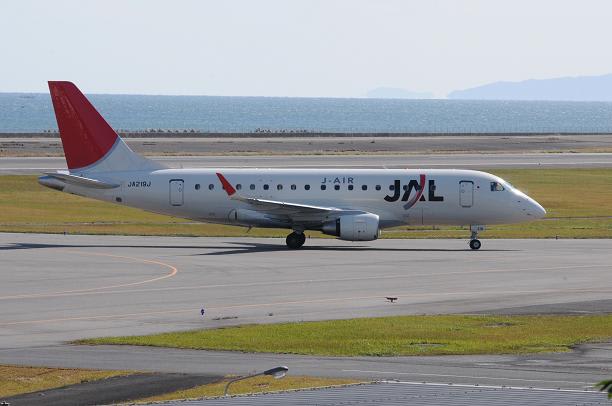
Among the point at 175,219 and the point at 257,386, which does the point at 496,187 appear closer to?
the point at 175,219

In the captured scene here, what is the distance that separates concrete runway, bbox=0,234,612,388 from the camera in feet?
102

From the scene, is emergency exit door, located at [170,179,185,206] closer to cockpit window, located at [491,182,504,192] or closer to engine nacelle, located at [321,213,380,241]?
engine nacelle, located at [321,213,380,241]

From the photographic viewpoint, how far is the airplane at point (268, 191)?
6000cm

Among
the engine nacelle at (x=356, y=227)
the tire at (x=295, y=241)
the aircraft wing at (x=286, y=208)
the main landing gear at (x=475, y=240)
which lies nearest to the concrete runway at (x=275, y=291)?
the tire at (x=295, y=241)

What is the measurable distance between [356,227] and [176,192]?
31.3 ft

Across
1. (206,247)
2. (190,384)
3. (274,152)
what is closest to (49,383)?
(190,384)

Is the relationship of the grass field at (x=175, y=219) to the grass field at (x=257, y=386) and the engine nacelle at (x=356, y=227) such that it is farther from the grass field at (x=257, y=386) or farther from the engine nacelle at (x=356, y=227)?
the grass field at (x=257, y=386)

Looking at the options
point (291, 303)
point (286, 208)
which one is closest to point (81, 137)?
point (286, 208)

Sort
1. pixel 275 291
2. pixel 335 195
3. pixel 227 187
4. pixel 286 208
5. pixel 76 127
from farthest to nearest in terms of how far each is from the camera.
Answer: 1. pixel 335 195
2. pixel 76 127
3. pixel 227 187
4. pixel 286 208
5. pixel 275 291

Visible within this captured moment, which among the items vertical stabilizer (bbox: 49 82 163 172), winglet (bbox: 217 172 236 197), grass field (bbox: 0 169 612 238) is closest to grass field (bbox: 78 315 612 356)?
winglet (bbox: 217 172 236 197)

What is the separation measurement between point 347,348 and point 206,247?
26370 millimetres

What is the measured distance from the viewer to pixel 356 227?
58625 millimetres

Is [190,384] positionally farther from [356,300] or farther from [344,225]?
[344,225]

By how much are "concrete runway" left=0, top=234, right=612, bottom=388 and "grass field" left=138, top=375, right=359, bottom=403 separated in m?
1.23
